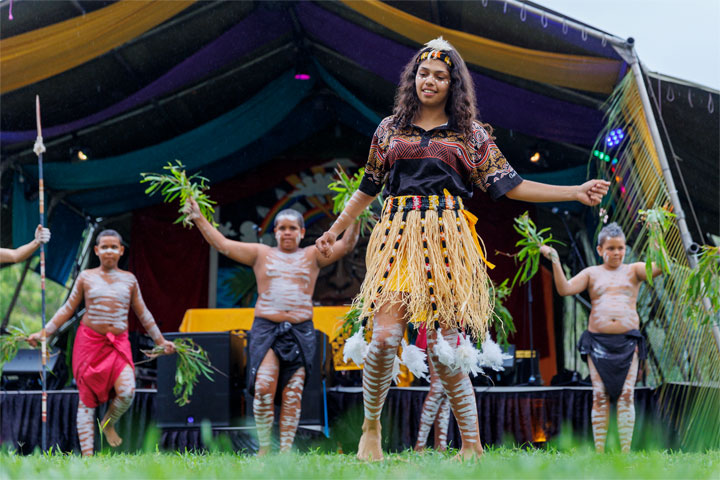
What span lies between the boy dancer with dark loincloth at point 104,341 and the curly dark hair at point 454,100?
9.65 ft

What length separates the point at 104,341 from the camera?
543cm

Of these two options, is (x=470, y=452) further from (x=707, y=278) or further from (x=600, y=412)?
(x=600, y=412)

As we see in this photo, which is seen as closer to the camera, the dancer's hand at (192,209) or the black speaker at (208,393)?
the dancer's hand at (192,209)

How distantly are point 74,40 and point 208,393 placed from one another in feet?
10.6

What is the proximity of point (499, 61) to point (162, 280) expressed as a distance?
6.66 m

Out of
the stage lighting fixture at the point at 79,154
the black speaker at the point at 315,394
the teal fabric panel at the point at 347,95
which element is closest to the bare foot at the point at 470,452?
the black speaker at the point at 315,394

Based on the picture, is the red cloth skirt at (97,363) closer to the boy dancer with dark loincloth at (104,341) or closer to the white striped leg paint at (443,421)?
the boy dancer with dark loincloth at (104,341)

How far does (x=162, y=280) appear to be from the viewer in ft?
37.0

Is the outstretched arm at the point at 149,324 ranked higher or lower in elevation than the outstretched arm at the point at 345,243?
lower

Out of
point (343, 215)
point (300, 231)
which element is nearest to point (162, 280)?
point (300, 231)

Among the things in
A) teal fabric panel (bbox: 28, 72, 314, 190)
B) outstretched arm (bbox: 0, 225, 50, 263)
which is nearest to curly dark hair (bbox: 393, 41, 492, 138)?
outstretched arm (bbox: 0, 225, 50, 263)

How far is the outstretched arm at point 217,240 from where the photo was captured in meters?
4.70

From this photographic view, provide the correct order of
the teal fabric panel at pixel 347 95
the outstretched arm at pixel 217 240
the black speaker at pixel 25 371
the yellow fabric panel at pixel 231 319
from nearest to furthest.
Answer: the outstretched arm at pixel 217 240 < the black speaker at pixel 25 371 < the yellow fabric panel at pixel 231 319 < the teal fabric panel at pixel 347 95

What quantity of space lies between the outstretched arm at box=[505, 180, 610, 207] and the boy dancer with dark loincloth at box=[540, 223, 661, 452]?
2.03 m
